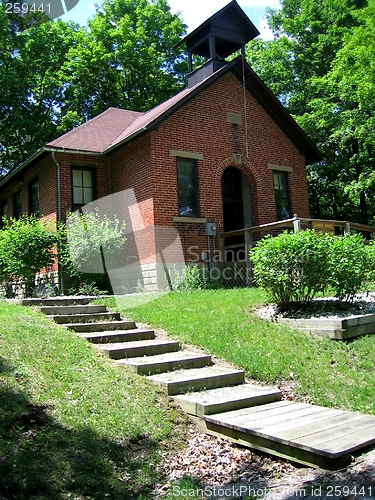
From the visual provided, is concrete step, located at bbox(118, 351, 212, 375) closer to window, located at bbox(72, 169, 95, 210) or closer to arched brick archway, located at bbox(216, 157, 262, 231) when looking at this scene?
window, located at bbox(72, 169, 95, 210)

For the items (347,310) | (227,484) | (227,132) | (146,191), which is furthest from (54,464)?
(227,132)

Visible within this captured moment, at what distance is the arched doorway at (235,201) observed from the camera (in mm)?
16312

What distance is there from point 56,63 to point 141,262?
18429mm

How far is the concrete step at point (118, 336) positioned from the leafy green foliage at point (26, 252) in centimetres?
570

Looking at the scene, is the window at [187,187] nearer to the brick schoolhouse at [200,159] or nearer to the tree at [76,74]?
the brick schoolhouse at [200,159]

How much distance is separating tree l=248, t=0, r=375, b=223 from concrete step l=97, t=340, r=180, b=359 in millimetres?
16291

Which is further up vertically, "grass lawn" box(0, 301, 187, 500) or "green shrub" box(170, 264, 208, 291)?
"green shrub" box(170, 264, 208, 291)

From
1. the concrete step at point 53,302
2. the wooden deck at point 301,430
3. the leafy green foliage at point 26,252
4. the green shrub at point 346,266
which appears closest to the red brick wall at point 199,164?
the leafy green foliage at point 26,252

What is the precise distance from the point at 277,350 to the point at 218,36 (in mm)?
12412

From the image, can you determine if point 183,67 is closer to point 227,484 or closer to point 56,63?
point 56,63

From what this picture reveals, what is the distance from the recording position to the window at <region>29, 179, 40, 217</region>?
16859 millimetres

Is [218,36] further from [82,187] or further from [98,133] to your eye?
[82,187]

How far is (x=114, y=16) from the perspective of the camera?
102ft

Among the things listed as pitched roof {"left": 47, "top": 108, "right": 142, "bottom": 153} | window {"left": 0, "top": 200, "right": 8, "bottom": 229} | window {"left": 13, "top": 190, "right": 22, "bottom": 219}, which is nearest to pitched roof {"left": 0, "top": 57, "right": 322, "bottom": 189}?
pitched roof {"left": 47, "top": 108, "right": 142, "bottom": 153}
